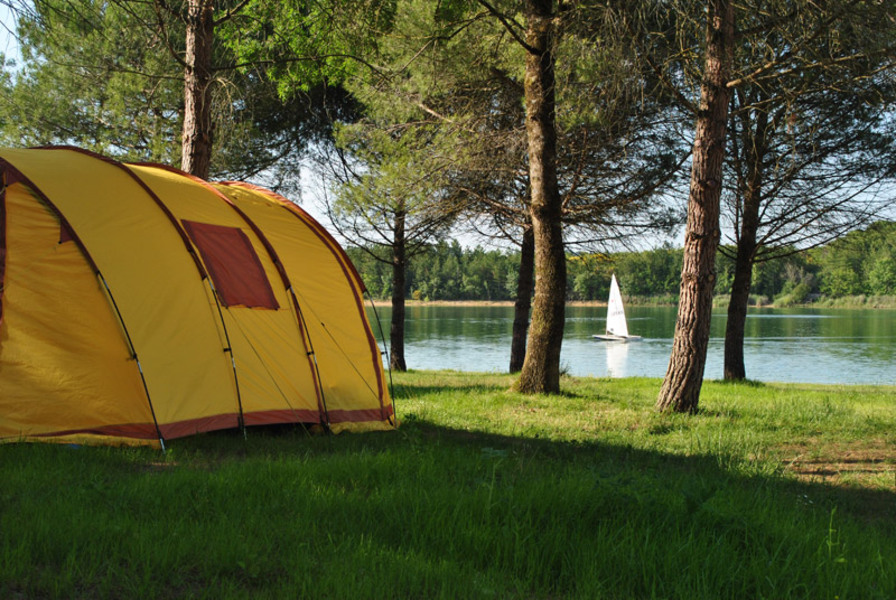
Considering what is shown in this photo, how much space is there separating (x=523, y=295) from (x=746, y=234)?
14.1 feet

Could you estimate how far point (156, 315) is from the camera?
5383mm

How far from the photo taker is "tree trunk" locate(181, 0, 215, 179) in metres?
8.02

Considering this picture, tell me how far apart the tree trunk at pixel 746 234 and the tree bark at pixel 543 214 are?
15.1 ft

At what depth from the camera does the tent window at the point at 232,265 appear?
5844 mm

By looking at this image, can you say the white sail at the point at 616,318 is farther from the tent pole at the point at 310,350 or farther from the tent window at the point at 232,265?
the tent window at the point at 232,265

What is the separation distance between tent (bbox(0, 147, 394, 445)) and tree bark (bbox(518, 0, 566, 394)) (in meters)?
2.74

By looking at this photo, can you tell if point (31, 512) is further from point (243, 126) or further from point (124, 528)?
point (243, 126)

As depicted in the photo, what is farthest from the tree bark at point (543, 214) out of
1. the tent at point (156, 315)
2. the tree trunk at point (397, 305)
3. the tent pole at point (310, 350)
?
the tree trunk at point (397, 305)

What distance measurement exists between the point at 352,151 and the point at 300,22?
688 centimetres

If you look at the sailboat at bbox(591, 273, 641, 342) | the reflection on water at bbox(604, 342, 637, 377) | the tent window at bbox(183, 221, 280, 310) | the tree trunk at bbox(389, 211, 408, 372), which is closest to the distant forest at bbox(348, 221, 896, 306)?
the sailboat at bbox(591, 273, 641, 342)

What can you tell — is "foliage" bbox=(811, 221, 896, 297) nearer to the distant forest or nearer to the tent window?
the distant forest

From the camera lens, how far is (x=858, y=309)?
7894 centimetres

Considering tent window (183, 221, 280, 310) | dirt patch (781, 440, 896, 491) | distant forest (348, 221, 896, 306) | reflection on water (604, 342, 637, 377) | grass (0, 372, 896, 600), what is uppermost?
distant forest (348, 221, 896, 306)

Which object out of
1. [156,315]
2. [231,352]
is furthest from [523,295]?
[156,315]
